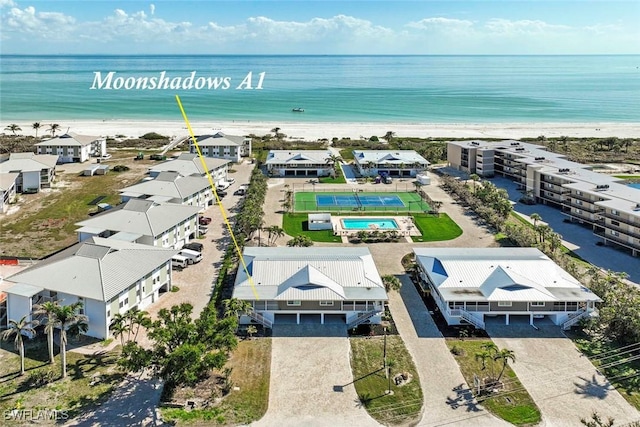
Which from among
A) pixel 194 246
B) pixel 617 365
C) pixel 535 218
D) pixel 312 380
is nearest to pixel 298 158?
pixel 194 246

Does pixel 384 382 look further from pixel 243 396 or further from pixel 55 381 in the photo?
pixel 55 381

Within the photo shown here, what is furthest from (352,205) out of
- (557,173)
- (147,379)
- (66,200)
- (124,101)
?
(124,101)

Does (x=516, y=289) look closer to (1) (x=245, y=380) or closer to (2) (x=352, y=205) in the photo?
(1) (x=245, y=380)

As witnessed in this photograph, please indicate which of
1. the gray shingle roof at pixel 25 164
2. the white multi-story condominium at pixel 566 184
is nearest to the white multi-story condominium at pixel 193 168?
the gray shingle roof at pixel 25 164

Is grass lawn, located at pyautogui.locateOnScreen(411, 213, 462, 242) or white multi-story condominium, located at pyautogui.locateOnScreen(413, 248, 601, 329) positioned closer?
white multi-story condominium, located at pyautogui.locateOnScreen(413, 248, 601, 329)

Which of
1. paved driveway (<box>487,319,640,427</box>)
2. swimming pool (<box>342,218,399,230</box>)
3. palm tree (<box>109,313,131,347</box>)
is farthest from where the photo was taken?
swimming pool (<box>342,218,399,230</box>)

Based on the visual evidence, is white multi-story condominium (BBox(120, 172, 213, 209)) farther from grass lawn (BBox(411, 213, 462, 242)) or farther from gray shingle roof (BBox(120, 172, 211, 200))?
grass lawn (BBox(411, 213, 462, 242))

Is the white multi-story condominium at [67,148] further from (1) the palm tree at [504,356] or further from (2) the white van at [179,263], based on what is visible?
(1) the palm tree at [504,356]

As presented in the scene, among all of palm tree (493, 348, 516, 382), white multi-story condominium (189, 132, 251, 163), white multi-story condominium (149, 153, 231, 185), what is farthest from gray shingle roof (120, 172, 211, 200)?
palm tree (493, 348, 516, 382)
